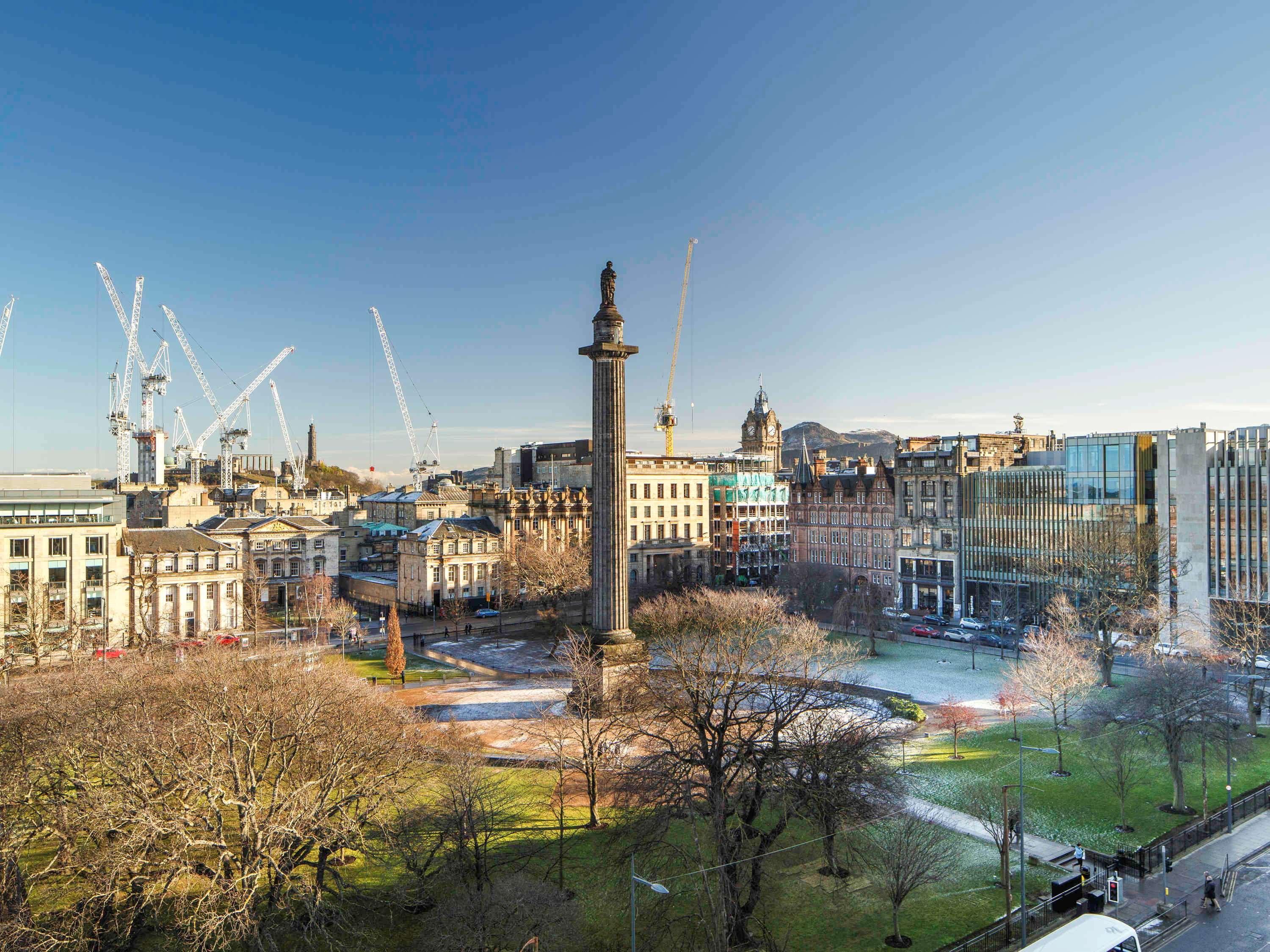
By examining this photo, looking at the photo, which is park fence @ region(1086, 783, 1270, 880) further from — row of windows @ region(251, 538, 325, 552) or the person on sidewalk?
row of windows @ region(251, 538, 325, 552)

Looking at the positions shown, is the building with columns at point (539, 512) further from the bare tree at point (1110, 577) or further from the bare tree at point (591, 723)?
the bare tree at point (1110, 577)

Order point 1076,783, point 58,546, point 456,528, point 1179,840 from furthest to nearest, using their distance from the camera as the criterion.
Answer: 1. point 456,528
2. point 58,546
3. point 1076,783
4. point 1179,840

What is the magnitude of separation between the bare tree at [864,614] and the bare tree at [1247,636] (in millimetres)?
24893

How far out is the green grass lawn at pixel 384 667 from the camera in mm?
66375

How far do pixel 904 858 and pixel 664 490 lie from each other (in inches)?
3532

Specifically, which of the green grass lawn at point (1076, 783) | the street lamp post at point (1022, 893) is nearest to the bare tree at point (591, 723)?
the street lamp post at point (1022, 893)

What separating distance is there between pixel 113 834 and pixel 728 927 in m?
20.2

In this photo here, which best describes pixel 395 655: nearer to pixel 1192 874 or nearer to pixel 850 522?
pixel 1192 874

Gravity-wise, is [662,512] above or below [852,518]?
above

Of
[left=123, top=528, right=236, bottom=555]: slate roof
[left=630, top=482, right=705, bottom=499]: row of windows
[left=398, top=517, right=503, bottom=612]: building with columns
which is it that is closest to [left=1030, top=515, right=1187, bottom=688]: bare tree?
[left=630, top=482, right=705, bottom=499]: row of windows

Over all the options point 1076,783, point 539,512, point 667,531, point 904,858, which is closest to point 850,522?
point 667,531

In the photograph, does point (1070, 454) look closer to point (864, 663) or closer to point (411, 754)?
point (864, 663)

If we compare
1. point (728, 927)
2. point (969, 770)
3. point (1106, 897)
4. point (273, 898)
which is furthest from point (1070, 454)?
point (273, 898)

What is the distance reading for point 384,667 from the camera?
69938 mm
